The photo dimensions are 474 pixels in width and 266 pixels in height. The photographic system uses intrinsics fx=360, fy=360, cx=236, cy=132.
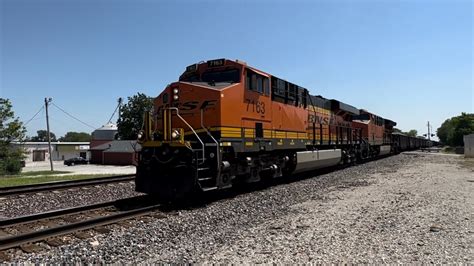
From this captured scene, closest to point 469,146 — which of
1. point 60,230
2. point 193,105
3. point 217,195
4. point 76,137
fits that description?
point 217,195

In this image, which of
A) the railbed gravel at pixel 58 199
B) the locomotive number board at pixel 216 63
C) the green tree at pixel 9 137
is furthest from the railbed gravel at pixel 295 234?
the green tree at pixel 9 137

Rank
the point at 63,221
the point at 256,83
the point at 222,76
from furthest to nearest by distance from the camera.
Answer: the point at 256,83
the point at 222,76
the point at 63,221

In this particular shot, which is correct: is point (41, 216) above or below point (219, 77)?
below

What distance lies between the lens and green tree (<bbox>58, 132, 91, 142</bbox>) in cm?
16488

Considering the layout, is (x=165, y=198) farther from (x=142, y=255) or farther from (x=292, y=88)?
(x=292, y=88)

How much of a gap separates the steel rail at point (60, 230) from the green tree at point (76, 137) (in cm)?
16773

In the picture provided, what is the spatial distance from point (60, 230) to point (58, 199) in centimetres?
460

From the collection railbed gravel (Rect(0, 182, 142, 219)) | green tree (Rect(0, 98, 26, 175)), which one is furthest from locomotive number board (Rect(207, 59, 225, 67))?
green tree (Rect(0, 98, 26, 175))

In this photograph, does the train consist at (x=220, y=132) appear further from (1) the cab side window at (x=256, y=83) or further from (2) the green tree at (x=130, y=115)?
(2) the green tree at (x=130, y=115)

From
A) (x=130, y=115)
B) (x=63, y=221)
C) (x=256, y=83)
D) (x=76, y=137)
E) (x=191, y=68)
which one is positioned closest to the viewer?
(x=63, y=221)

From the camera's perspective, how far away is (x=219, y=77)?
10961 millimetres

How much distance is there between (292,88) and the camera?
571 inches

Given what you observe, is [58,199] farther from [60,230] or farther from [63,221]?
[60,230]

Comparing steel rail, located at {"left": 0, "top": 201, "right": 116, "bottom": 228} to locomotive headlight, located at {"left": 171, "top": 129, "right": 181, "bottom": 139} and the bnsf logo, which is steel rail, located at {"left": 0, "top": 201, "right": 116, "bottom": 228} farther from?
the bnsf logo
